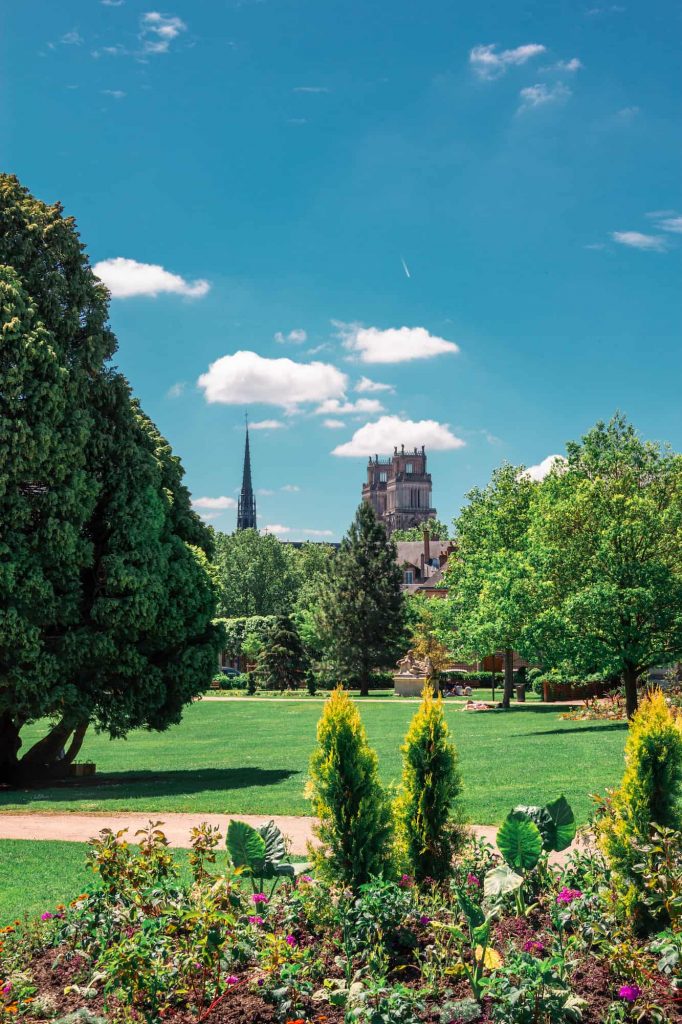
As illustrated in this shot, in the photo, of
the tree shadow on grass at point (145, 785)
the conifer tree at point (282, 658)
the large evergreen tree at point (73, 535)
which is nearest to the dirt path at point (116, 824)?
the tree shadow on grass at point (145, 785)

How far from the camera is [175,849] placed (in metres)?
10.9

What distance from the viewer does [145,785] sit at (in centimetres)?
1788

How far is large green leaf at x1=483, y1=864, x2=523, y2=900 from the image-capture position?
6.54m

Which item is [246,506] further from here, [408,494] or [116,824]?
[116,824]

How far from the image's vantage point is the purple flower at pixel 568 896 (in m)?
6.54

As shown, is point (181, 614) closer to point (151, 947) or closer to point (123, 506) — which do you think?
point (123, 506)

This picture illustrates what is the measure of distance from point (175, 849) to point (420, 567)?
8187 cm

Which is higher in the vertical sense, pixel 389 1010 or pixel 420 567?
pixel 420 567

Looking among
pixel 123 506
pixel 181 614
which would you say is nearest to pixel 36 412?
pixel 123 506

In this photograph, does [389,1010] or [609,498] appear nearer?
[389,1010]

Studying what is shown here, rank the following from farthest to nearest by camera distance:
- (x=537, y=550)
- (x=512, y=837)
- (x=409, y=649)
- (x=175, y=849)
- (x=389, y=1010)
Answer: (x=409, y=649), (x=537, y=550), (x=175, y=849), (x=512, y=837), (x=389, y=1010)

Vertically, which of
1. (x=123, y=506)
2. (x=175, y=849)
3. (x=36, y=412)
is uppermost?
(x=36, y=412)

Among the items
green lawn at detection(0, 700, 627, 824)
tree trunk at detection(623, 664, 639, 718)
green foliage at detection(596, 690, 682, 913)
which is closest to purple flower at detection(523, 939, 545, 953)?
green foliage at detection(596, 690, 682, 913)

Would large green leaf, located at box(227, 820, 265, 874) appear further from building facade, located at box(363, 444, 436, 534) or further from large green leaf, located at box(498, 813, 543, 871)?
building facade, located at box(363, 444, 436, 534)
